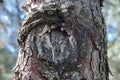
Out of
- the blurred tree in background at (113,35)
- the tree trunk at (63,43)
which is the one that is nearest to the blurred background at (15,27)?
the blurred tree in background at (113,35)

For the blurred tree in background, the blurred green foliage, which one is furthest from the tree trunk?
the blurred green foliage

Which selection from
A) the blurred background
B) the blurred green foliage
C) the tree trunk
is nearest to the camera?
the tree trunk

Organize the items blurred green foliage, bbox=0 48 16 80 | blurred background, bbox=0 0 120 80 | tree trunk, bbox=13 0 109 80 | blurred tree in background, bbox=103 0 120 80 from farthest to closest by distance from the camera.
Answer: blurred green foliage, bbox=0 48 16 80 → blurred tree in background, bbox=103 0 120 80 → blurred background, bbox=0 0 120 80 → tree trunk, bbox=13 0 109 80

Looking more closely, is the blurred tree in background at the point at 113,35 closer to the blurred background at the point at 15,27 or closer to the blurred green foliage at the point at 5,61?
the blurred background at the point at 15,27

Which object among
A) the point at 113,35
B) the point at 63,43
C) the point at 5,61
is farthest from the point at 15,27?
the point at 63,43

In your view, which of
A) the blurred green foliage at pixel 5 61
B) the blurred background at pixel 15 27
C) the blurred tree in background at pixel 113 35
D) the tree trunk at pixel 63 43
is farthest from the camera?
the blurred green foliage at pixel 5 61

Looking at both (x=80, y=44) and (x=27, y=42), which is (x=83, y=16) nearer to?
Answer: (x=80, y=44)

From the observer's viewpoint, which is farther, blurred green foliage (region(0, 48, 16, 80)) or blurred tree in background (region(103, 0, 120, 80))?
blurred green foliage (region(0, 48, 16, 80))

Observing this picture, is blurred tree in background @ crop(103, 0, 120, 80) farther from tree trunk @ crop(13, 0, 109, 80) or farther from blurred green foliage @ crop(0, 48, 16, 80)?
tree trunk @ crop(13, 0, 109, 80)
